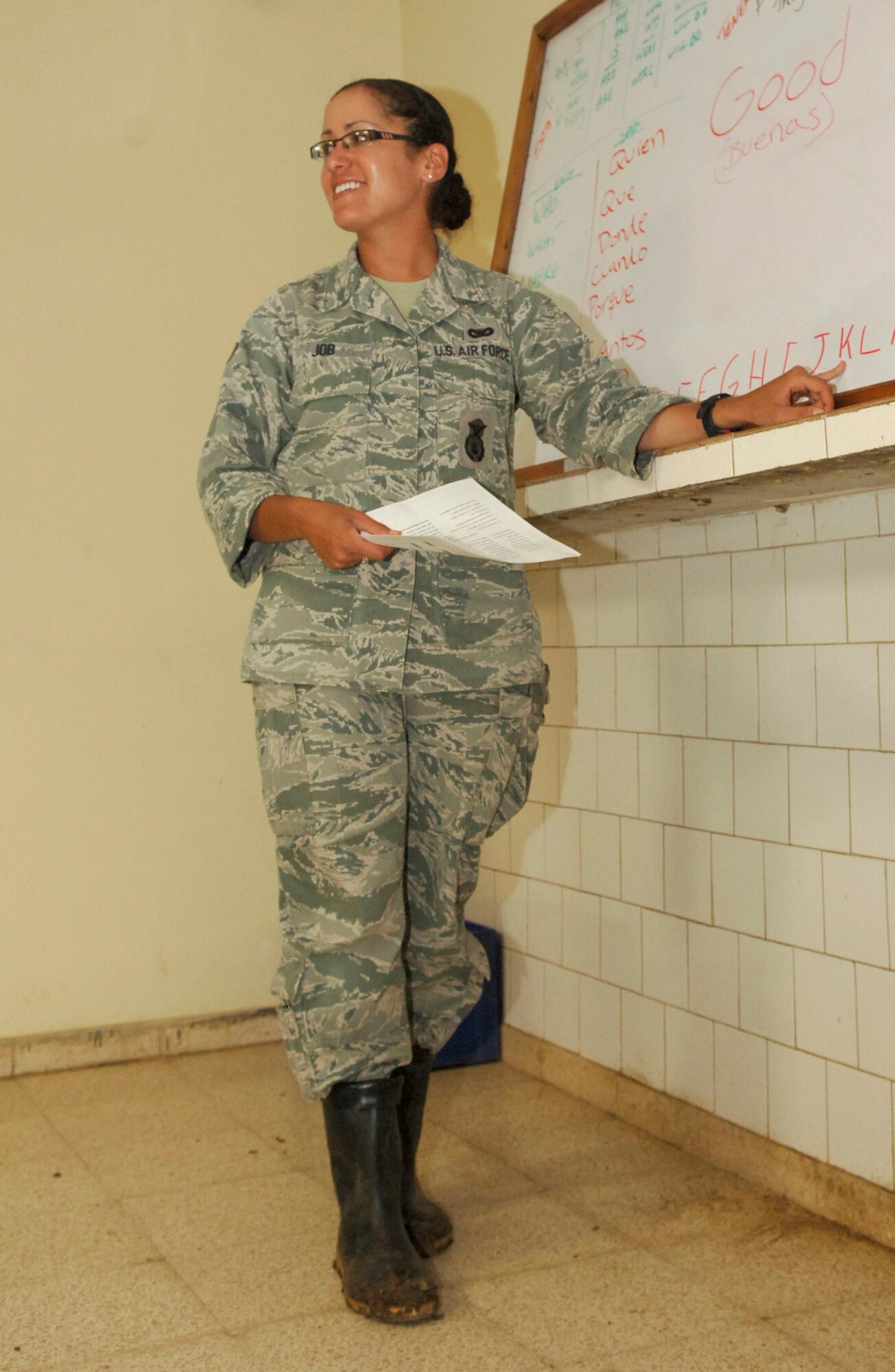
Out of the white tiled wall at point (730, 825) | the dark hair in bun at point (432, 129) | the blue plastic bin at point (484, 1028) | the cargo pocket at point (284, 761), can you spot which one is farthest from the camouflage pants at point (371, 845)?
the blue plastic bin at point (484, 1028)

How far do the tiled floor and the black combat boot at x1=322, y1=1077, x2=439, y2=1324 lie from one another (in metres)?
0.04

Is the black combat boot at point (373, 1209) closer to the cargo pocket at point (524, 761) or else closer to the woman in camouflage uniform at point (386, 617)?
the woman in camouflage uniform at point (386, 617)

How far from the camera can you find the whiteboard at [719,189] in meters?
1.40

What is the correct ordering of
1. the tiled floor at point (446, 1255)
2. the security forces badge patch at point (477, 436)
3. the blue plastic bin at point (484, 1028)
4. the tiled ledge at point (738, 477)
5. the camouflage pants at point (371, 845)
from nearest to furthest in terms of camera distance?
the tiled ledge at point (738, 477)
the tiled floor at point (446, 1255)
the camouflage pants at point (371, 845)
the security forces badge patch at point (477, 436)
the blue plastic bin at point (484, 1028)

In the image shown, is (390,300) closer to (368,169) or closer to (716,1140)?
(368,169)

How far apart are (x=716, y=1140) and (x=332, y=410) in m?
1.34

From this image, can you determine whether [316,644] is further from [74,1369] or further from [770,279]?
[74,1369]

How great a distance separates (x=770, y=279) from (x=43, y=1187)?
5.80 ft

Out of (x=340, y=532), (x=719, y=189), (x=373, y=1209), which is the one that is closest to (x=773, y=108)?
(x=719, y=189)

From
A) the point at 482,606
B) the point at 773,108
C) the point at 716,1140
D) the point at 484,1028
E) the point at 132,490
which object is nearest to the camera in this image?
the point at 773,108

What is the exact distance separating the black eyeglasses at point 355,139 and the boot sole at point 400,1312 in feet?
4.89

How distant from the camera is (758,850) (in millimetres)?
1954

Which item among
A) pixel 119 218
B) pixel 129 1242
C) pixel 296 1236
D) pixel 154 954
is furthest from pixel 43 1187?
pixel 119 218

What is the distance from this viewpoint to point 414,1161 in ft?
5.60
